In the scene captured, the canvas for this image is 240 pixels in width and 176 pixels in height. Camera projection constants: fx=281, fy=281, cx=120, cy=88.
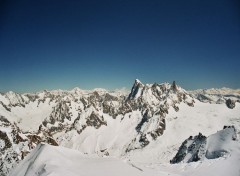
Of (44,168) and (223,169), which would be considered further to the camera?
(223,169)

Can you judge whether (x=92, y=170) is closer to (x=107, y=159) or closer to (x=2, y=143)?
(x=107, y=159)

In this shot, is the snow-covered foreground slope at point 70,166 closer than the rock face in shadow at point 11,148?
Yes

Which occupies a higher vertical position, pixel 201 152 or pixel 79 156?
pixel 201 152

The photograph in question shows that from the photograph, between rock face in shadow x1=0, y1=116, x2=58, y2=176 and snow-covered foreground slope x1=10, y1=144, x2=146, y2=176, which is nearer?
snow-covered foreground slope x1=10, y1=144, x2=146, y2=176

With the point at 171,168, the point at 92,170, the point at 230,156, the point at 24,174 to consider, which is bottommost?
the point at 24,174

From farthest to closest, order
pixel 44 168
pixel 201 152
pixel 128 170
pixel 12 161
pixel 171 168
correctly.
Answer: pixel 201 152 < pixel 12 161 < pixel 171 168 < pixel 128 170 < pixel 44 168

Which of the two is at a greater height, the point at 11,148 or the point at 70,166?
the point at 70,166

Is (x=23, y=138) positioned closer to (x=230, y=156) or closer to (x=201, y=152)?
(x=201, y=152)

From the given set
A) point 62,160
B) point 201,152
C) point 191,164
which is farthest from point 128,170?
point 201,152

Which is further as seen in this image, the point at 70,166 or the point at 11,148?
the point at 11,148

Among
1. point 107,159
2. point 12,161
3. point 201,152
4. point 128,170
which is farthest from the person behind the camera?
point 201,152
